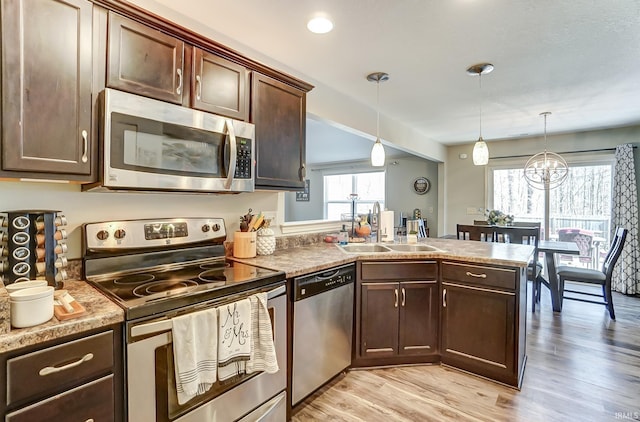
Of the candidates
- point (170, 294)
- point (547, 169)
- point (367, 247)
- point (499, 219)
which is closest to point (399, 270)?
point (367, 247)

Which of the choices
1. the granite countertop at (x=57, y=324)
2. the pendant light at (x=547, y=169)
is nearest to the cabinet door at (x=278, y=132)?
the granite countertop at (x=57, y=324)

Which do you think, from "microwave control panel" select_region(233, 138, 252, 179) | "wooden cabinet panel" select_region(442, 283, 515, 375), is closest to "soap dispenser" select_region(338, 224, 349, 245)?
"wooden cabinet panel" select_region(442, 283, 515, 375)

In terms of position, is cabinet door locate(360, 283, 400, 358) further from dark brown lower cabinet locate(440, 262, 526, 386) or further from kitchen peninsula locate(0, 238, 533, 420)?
dark brown lower cabinet locate(440, 262, 526, 386)

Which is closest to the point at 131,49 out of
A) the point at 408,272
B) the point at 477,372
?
the point at 408,272

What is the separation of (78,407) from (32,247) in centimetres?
66

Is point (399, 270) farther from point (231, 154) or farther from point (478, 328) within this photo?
point (231, 154)

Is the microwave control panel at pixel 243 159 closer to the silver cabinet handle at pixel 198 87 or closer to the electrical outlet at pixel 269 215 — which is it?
the silver cabinet handle at pixel 198 87

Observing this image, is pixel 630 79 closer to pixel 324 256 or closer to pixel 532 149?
pixel 532 149

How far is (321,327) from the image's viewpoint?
6.73 feet

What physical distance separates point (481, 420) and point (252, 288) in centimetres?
155

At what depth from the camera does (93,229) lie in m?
1.58

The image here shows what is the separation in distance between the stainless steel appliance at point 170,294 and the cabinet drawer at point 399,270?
0.82 meters

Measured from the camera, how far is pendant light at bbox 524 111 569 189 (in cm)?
448

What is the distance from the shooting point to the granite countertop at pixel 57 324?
92 cm
